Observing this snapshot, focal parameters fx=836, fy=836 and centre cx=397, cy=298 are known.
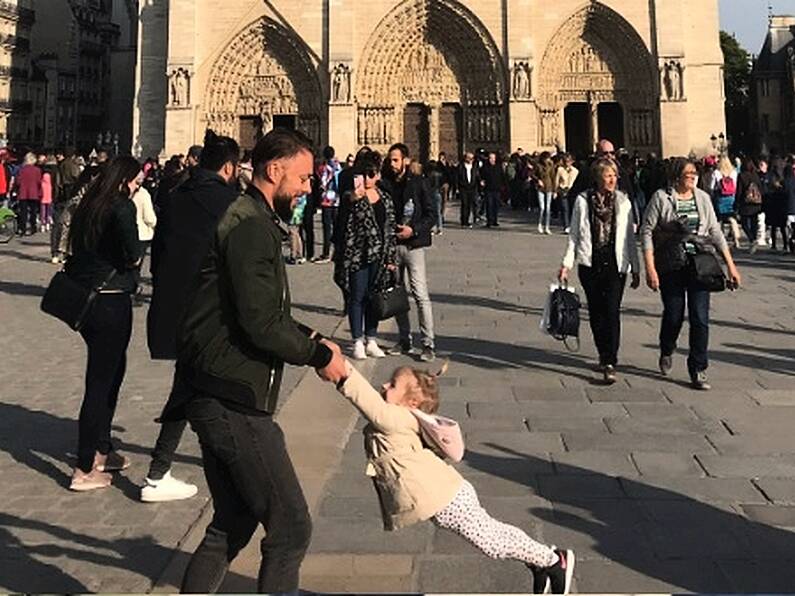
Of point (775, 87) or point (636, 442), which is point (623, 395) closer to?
point (636, 442)

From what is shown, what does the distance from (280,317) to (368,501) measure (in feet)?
6.52

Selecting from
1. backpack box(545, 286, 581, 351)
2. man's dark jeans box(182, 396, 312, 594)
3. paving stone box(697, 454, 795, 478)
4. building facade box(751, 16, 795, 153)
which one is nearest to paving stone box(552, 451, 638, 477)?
paving stone box(697, 454, 795, 478)

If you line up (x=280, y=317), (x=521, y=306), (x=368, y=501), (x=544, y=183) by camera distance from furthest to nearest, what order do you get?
1. (x=544, y=183)
2. (x=521, y=306)
3. (x=368, y=501)
4. (x=280, y=317)

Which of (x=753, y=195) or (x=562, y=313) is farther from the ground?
(x=753, y=195)

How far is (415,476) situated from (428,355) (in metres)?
4.87

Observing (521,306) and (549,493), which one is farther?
(521,306)

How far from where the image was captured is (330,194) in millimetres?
15023

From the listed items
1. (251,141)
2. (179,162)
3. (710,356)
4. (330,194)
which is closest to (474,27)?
(251,141)

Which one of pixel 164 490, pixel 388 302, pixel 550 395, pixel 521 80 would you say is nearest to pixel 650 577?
pixel 164 490

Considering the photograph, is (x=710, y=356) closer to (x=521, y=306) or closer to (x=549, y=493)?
(x=521, y=306)

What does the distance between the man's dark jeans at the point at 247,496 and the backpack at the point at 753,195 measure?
15177 millimetres

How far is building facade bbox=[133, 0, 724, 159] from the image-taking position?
3042cm

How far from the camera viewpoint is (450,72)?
3198 centimetres

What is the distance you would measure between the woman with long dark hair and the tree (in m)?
60.8
